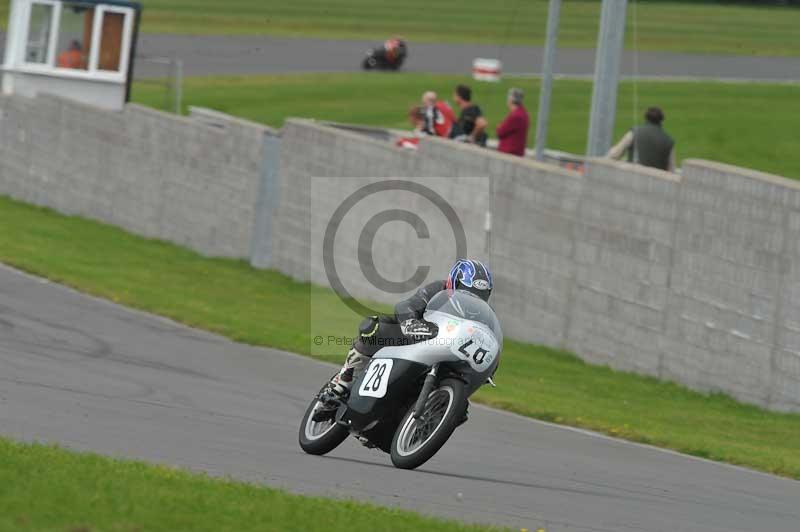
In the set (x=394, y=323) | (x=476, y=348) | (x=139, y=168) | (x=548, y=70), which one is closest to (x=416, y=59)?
(x=139, y=168)

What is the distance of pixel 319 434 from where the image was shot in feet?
36.9

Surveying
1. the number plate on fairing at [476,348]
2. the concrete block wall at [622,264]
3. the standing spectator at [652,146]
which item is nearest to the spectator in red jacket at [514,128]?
the standing spectator at [652,146]

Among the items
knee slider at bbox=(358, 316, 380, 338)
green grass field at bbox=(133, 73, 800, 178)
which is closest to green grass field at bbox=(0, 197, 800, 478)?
knee slider at bbox=(358, 316, 380, 338)

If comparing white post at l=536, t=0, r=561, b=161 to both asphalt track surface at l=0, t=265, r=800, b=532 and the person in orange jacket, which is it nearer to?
asphalt track surface at l=0, t=265, r=800, b=532

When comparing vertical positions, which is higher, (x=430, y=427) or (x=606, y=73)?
(x=606, y=73)

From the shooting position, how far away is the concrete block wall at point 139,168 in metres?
25.2

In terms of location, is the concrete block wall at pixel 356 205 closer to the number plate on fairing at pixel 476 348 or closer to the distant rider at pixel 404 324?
the distant rider at pixel 404 324

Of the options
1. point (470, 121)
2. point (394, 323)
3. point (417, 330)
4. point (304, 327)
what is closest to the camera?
point (417, 330)

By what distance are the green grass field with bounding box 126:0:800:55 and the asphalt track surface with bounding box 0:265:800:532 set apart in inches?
1391

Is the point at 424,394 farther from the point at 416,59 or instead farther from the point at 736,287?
the point at 416,59

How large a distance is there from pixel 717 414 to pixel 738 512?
18.3ft

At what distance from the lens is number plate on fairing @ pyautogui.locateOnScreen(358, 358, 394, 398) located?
10461 millimetres

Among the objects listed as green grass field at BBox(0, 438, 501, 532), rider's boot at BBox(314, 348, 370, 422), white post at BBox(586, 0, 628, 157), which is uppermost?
white post at BBox(586, 0, 628, 157)

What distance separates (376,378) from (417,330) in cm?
43
